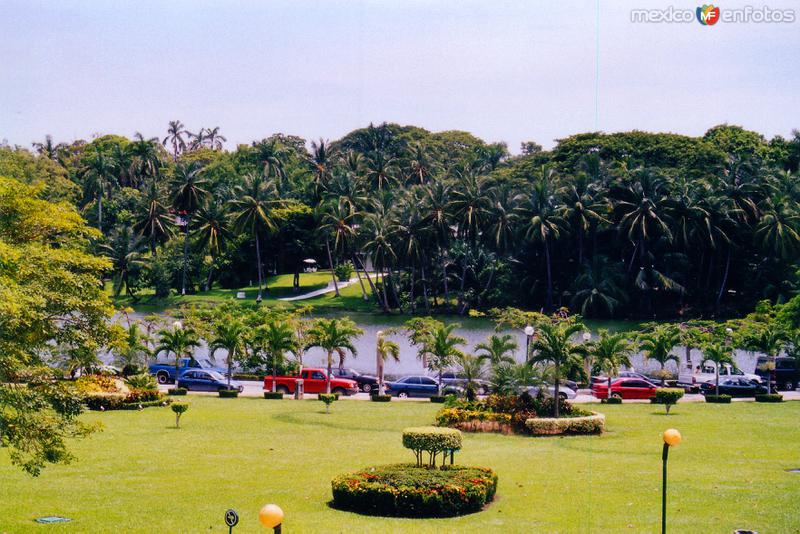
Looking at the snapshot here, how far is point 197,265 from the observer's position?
318 feet

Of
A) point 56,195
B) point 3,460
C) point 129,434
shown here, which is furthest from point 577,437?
point 56,195

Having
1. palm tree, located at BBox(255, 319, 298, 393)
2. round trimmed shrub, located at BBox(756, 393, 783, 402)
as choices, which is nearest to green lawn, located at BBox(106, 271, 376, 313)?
palm tree, located at BBox(255, 319, 298, 393)

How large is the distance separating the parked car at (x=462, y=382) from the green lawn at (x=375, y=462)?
7.69 feet

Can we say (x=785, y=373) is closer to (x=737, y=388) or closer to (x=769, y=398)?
(x=737, y=388)

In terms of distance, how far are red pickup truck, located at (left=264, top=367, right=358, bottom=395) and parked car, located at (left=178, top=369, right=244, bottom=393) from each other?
1.83 m

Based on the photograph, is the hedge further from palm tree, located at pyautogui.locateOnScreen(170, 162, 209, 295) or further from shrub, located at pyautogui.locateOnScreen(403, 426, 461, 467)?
palm tree, located at pyautogui.locateOnScreen(170, 162, 209, 295)

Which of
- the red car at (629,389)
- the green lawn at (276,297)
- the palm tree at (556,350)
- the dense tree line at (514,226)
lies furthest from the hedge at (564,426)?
the green lawn at (276,297)

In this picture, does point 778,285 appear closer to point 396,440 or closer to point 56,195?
point 396,440

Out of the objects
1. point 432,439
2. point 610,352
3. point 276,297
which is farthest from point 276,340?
point 276,297

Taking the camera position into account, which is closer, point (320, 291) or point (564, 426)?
point (564, 426)

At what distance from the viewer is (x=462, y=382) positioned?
38562 mm

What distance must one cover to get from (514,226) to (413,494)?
210ft

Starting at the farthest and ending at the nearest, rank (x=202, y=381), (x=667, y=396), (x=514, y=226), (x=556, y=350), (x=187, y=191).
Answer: (x=187, y=191), (x=514, y=226), (x=202, y=381), (x=667, y=396), (x=556, y=350)

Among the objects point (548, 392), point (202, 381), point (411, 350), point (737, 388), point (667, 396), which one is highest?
point (411, 350)
